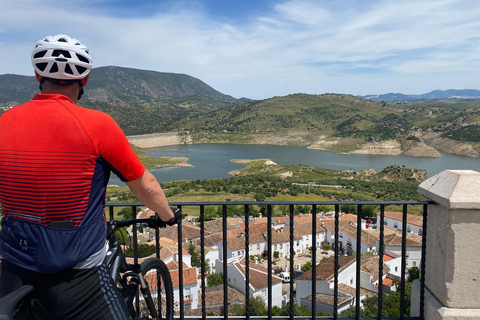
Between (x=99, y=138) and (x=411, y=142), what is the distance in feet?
366

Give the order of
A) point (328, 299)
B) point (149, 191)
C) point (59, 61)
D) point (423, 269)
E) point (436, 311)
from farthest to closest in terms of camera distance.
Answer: point (328, 299) → point (423, 269) → point (436, 311) → point (149, 191) → point (59, 61)

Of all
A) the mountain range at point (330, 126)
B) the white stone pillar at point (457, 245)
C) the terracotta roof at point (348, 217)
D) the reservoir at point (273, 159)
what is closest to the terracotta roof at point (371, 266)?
the terracotta roof at point (348, 217)

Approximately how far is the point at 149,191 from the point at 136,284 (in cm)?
71

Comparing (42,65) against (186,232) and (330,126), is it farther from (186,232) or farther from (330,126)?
(330,126)

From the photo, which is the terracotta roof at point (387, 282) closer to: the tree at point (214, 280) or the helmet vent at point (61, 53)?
the tree at point (214, 280)

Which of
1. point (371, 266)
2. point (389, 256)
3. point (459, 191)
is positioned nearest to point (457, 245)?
point (459, 191)

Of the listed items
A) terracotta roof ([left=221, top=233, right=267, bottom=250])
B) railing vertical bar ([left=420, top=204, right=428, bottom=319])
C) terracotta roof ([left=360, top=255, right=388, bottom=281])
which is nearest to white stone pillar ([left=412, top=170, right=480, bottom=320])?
railing vertical bar ([left=420, top=204, right=428, bottom=319])

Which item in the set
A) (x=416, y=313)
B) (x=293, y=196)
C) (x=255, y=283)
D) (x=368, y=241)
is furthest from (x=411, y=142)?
(x=416, y=313)

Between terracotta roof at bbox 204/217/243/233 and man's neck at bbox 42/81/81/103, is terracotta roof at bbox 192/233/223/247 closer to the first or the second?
terracotta roof at bbox 204/217/243/233

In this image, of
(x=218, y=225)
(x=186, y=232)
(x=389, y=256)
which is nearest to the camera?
(x=389, y=256)

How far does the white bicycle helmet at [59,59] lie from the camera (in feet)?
4.89

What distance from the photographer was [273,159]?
8862cm

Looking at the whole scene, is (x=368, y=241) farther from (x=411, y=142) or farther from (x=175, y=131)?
(x=175, y=131)

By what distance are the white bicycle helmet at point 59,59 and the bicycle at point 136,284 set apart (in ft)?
2.58
